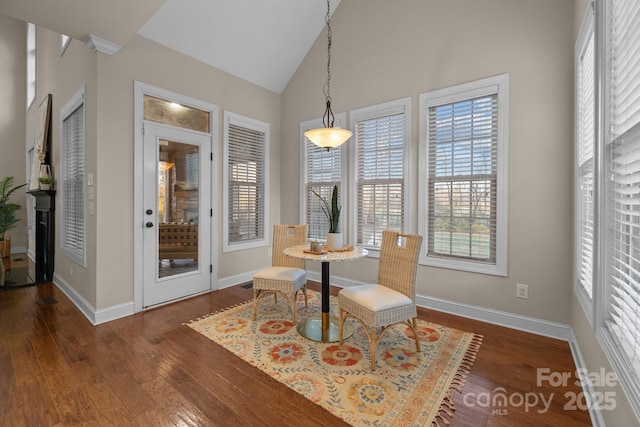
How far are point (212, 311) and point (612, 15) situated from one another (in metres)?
3.72

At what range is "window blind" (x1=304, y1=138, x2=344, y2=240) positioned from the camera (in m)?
4.10

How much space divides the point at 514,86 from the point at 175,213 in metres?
3.81

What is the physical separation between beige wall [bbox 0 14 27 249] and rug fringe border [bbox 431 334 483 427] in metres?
8.64

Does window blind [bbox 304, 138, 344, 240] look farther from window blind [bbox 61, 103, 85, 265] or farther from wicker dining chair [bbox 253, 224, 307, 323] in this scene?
window blind [bbox 61, 103, 85, 265]

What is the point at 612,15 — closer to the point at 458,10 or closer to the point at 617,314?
the point at 617,314

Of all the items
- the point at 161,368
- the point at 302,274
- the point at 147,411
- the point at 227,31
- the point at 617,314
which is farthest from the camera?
the point at 227,31

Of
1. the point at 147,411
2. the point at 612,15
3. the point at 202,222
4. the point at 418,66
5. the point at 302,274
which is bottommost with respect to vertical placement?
the point at 147,411

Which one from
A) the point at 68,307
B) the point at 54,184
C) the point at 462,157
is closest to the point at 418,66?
the point at 462,157

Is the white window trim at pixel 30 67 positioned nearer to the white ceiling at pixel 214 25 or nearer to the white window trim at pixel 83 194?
the white window trim at pixel 83 194

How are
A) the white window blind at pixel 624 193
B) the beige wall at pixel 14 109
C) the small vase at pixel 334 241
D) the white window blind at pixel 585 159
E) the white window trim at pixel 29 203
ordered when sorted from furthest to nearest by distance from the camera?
1. the beige wall at pixel 14 109
2. the white window trim at pixel 29 203
3. the small vase at pixel 334 241
4. the white window blind at pixel 585 159
5. the white window blind at pixel 624 193

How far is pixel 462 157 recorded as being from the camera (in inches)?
119

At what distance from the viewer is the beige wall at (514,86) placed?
2.52 metres

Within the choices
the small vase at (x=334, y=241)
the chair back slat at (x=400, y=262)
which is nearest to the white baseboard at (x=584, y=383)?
the chair back slat at (x=400, y=262)

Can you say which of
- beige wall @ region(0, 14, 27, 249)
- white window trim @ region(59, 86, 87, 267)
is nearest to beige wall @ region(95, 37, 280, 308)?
white window trim @ region(59, 86, 87, 267)
